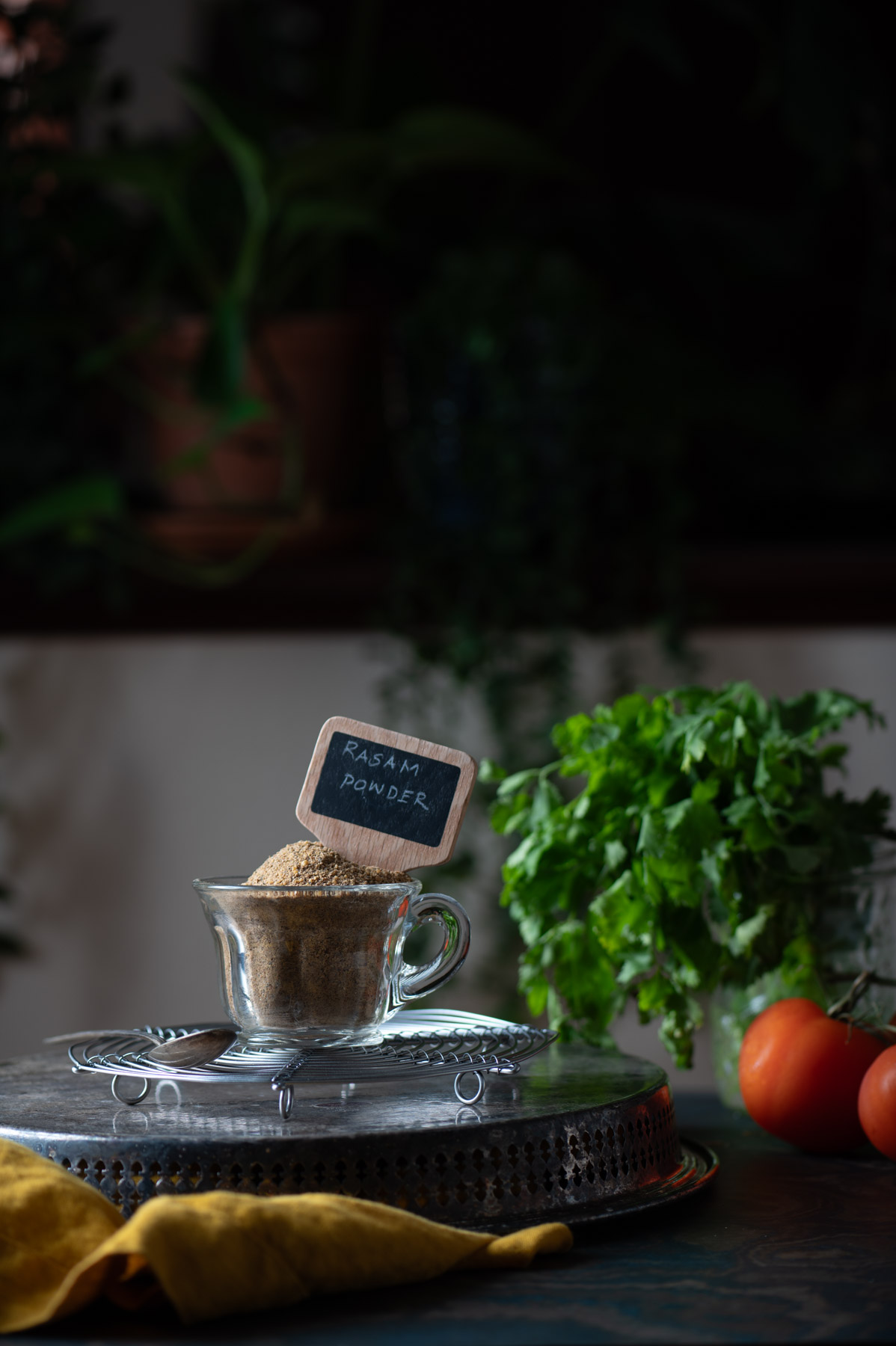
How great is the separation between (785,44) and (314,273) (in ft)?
2.38

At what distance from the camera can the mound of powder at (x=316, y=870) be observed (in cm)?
87

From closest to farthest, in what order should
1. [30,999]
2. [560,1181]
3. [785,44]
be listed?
[560,1181] → [785,44] → [30,999]

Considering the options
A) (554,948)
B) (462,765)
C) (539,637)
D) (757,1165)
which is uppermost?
(539,637)

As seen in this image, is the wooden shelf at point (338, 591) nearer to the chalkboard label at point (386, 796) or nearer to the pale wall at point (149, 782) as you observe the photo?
the pale wall at point (149, 782)

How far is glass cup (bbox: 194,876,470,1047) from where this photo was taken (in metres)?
0.82

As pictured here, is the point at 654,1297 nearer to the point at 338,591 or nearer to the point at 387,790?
the point at 387,790

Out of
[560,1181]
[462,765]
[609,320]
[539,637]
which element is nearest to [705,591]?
[539,637]

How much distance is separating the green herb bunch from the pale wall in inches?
39.6

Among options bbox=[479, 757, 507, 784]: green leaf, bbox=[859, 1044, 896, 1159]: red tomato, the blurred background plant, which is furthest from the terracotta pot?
bbox=[859, 1044, 896, 1159]: red tomato

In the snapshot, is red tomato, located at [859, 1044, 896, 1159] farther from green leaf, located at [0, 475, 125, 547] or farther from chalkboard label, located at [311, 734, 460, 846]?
green leaf, located at [0, 475, 125, 547]

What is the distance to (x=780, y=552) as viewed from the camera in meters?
1.98

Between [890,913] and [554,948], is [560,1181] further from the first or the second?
[890,913]

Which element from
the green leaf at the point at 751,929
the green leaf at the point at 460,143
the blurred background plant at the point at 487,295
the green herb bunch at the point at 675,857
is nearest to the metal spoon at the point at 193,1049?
the green herb bunch at the point at 675,857

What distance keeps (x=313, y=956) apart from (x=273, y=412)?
1258 millimetres
